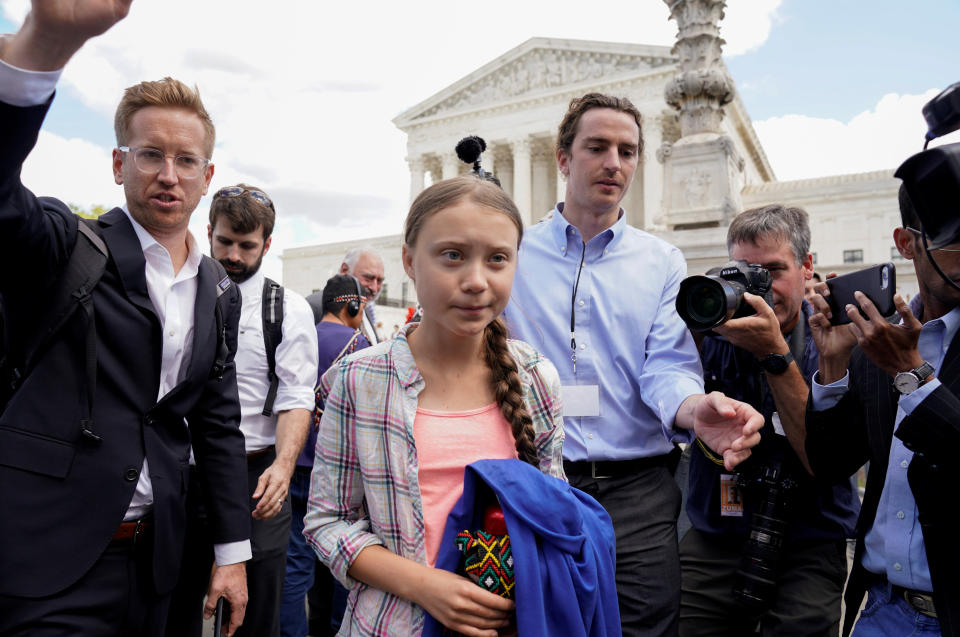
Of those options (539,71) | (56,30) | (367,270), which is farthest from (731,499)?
(539,71)

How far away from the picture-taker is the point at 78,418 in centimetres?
182

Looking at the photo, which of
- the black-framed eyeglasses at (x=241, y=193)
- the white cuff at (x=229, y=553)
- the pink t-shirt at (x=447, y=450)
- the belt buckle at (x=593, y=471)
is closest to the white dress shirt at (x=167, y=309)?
the white cuff at (x=229, y=553)

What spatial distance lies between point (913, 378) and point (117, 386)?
93.5 inches

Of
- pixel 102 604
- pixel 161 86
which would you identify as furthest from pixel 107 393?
pixel 161 86

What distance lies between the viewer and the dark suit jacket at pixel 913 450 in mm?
1862

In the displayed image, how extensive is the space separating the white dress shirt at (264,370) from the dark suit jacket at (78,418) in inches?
44.1

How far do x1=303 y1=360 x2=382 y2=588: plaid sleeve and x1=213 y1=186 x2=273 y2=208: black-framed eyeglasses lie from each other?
7.09 feet

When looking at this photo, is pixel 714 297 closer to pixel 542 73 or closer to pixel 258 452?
pixel 258 452

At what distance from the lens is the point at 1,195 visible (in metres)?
1.46

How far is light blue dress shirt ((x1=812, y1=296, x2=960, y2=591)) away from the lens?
6.78ft

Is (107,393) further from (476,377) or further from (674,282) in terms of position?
(674,282)

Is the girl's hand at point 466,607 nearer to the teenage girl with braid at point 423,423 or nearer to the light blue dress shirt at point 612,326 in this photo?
the teenage girl with braid at point 423,423

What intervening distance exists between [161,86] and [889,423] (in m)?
2.73

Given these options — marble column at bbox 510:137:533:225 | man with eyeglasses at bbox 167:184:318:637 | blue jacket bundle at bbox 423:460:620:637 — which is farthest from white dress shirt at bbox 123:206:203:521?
marble column at bbox 510:137:533:225
